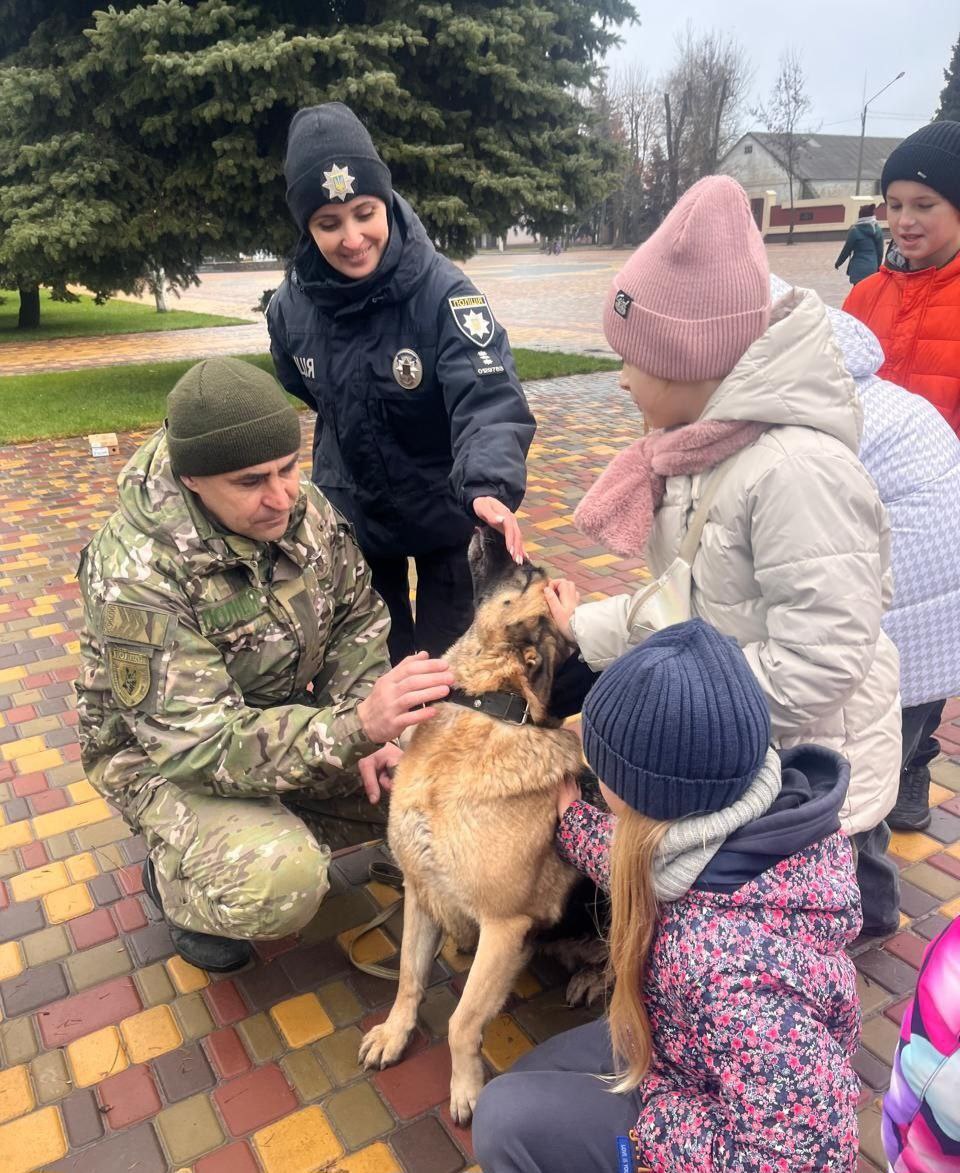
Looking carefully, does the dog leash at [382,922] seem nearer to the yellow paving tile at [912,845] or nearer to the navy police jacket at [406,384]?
the navy police jacket at [406,384]

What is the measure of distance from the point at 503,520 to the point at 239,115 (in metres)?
8.80

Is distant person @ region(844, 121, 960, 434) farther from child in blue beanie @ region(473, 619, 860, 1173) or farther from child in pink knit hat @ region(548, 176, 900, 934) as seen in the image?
child in blue beanie @ region(473, 619, 860, 1173)

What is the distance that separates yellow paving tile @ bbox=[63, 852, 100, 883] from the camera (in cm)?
299

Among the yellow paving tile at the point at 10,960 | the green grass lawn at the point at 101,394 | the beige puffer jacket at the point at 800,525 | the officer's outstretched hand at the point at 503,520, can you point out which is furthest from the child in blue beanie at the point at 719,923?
the green grass lawn at the point at 101,394

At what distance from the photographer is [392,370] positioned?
3.01 m

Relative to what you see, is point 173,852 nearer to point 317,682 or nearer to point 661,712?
point 317,682

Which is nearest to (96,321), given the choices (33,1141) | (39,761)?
(39,761)

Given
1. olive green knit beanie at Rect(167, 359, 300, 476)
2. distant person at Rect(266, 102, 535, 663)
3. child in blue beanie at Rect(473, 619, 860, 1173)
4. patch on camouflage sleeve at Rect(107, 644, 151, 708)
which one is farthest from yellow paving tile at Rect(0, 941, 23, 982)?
child in blue beanie at Rect(473, 619, 860, 1173)

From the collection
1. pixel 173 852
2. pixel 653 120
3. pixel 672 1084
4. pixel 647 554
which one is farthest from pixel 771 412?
pixel 653 120

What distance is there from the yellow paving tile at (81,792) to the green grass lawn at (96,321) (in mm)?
18102

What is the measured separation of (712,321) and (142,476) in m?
1.60

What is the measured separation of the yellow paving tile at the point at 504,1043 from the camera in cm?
231

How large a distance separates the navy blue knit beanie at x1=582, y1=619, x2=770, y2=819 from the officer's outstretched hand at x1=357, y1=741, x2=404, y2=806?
4.01 ft

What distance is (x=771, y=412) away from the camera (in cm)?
180
